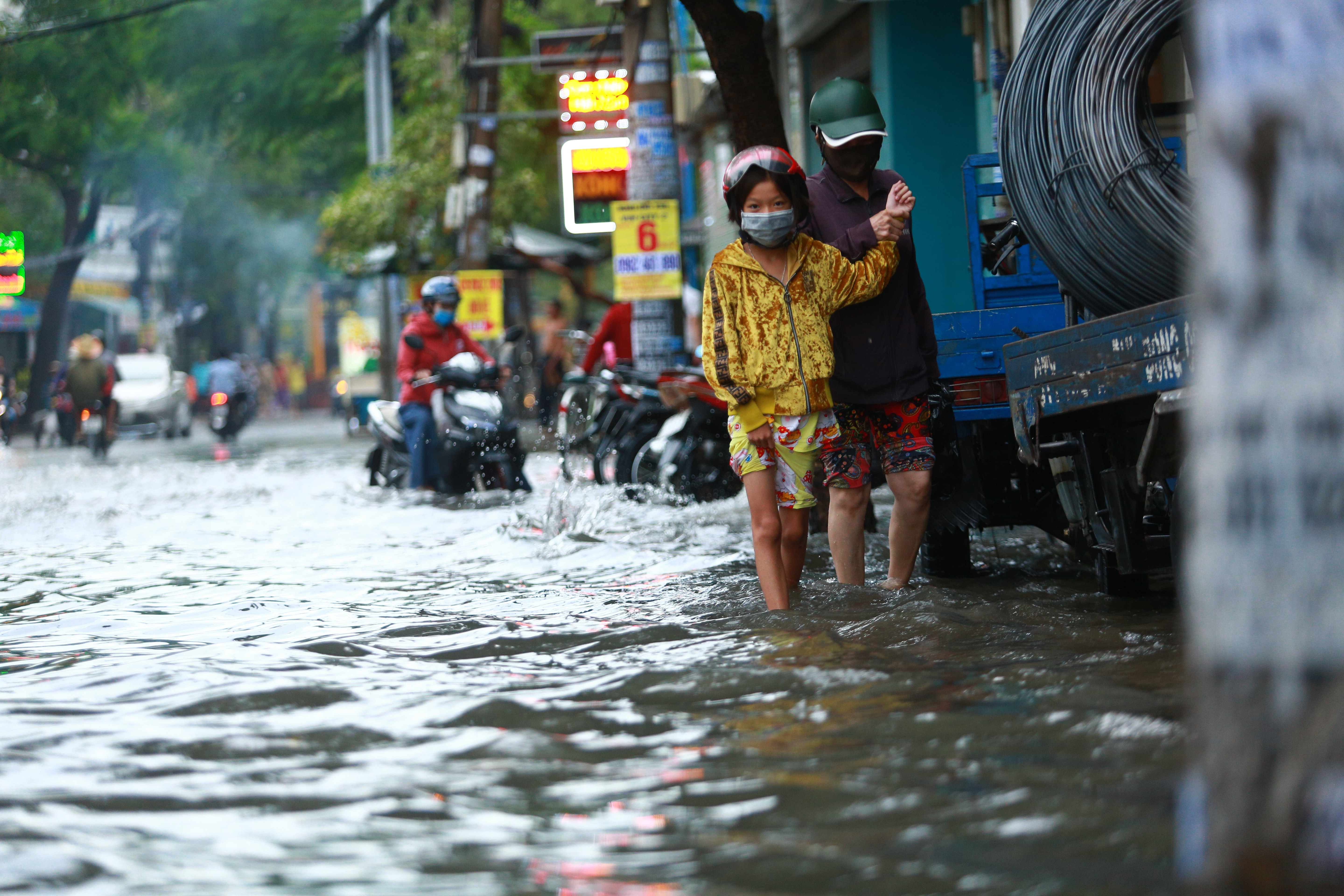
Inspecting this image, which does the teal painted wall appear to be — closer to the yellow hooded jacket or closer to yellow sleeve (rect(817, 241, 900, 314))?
yellow sleeve (rect(817, 241, 900, 314))

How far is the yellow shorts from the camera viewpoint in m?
5.26

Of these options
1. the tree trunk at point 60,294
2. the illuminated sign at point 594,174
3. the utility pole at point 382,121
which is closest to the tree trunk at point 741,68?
the illuminated sign at point 594,174

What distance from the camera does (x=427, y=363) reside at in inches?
459

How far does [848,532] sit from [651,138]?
657 centimetres

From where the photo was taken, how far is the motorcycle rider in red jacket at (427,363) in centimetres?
1151

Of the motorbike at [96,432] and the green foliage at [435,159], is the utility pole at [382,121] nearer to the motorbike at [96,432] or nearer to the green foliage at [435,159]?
the green foliage at [435,159]

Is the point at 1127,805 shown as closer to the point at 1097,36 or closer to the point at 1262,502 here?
the point at 1262,502

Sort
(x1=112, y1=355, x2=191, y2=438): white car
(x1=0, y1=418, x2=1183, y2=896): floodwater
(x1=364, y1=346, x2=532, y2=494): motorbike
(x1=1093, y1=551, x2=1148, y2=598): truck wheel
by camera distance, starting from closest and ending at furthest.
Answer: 1. (x1=0, y1=418, x2=1183, y2=896): floodwater
2. (x1=1093, y1=551, x2=1148, y2=598): truck wheel
3. (x1=364, y1=346, x2=532, y2=494): motorbike
4. (x1=112, y1=355, x2=191, y2=438): white car

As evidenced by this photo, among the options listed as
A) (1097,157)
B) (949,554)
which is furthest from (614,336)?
(1097,157)

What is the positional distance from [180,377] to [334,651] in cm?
2709

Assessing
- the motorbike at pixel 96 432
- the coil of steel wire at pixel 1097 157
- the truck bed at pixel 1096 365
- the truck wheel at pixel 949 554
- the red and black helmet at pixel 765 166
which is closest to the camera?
the truck bed at pixel 1096 365

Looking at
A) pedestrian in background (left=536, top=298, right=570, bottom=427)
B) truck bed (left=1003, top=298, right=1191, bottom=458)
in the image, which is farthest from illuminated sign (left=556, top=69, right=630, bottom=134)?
truck bed (left=1003, top=298, right=1191, bottom=458)

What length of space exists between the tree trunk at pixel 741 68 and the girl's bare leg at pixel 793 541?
3232 mm

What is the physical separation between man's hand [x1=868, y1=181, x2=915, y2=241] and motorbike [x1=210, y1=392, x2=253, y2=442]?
937 inches
